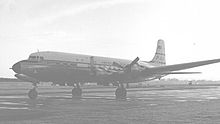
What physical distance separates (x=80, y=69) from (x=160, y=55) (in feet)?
56.9

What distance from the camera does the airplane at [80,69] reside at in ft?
88.8

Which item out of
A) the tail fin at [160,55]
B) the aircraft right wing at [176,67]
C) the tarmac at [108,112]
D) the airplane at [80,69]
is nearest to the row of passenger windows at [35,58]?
the airplane at [80,69]

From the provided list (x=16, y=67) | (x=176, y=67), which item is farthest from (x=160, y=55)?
(x=16, y=67)

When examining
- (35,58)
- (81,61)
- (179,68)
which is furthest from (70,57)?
(179,68)

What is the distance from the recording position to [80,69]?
96.0 ft

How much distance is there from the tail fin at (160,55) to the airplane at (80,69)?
36.4 ft

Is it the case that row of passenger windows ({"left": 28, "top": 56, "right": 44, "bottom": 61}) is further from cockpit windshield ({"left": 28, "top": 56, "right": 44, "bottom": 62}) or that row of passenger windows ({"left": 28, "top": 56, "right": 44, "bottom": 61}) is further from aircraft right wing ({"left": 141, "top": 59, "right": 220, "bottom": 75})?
aircraft right wing ({"left": 141, "top": 59, "right": 220, "bottom": 75})

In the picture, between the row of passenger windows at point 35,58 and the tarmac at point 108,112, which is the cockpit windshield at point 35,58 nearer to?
the row of passenger windows at point 35,58

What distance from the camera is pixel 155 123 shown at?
37.4ft

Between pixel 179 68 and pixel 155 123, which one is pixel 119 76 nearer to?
pixel 179 68

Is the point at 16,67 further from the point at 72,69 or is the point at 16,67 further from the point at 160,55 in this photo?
the point at 160,55

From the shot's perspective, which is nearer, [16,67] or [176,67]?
[16,67]

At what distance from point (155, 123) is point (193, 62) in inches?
724

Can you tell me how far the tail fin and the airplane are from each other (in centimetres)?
1109
